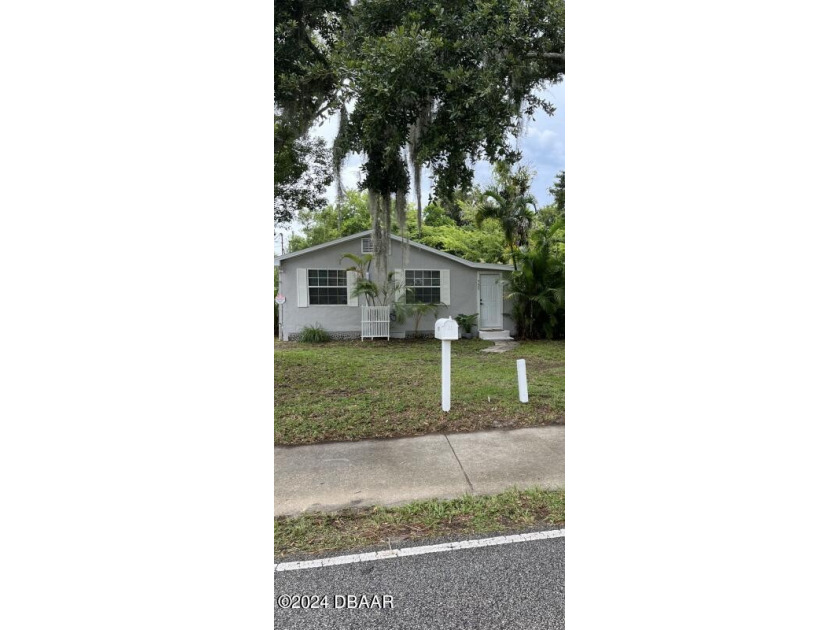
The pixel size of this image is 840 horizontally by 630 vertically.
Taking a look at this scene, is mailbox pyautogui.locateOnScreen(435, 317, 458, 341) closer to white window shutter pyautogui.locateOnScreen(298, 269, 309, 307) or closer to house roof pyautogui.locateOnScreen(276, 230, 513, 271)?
house roof pyautogui.locateOnScreen(276, 230, 513, 271)

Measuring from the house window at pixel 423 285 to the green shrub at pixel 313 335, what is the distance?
5.15 ft

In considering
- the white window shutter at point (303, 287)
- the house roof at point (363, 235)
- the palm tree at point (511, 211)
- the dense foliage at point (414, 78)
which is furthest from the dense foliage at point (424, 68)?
the palm tree at point (511, 211)

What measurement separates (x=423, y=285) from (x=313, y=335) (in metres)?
2.02

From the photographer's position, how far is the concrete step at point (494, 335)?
22.2 feet

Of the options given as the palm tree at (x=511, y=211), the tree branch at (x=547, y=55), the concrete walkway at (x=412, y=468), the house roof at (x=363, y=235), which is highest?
the palm tree at (x=511, y=211)

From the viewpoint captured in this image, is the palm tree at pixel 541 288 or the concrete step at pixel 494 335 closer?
the palm tree at pixel 541 288

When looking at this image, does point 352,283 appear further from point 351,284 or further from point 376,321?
point 376,321

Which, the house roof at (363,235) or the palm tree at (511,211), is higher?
the palm tree at (511,211)

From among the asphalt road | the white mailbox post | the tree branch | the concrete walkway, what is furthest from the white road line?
the tree branch

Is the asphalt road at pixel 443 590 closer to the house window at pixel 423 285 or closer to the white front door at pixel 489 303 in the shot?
the house window at pixel 423 285

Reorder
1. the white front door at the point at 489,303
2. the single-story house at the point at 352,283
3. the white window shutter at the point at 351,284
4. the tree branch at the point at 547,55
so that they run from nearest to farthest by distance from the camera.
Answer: the tree branch at the point at 547,55
the single-story house at the point at 352,283
the white window shutter at the point at 351,284
the white front door at the point at 489,303

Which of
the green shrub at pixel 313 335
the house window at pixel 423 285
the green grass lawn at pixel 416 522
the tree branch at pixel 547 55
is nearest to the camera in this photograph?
the green grass lawn at pixel 416 522
